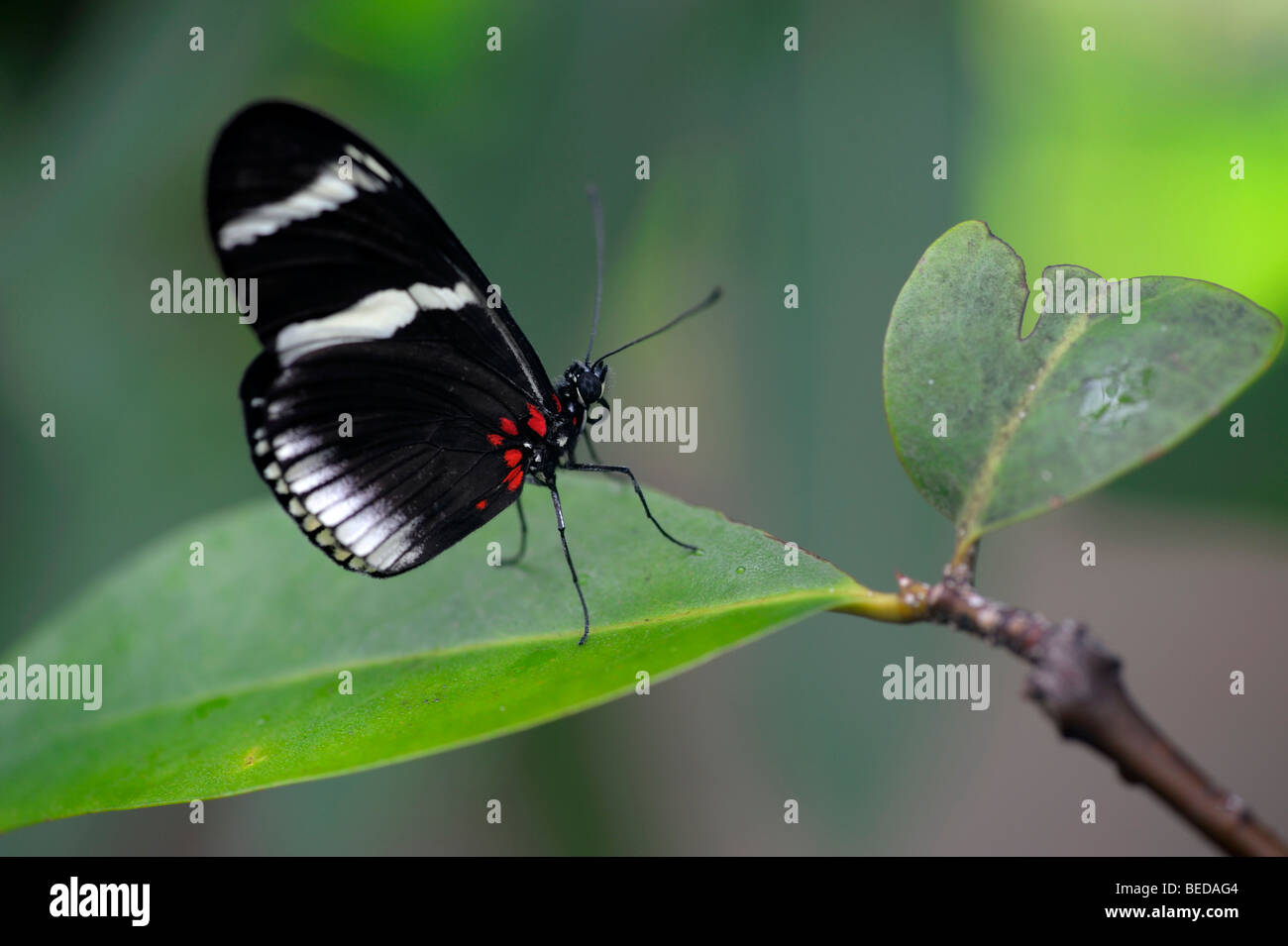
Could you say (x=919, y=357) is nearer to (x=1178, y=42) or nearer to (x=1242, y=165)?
(x=1242, y=165)

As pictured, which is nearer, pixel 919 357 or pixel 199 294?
pixel 919 357

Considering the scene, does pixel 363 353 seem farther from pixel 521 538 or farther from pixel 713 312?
pixel 713 312

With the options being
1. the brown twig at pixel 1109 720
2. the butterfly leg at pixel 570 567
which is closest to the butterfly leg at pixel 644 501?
the butterfly leg at pixel 570 567

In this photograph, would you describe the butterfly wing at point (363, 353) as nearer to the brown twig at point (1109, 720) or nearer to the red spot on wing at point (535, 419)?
the red spot on wing at point (535, 419)
